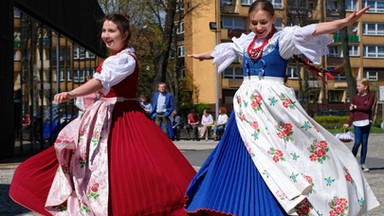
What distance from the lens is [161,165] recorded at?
527 centimetres

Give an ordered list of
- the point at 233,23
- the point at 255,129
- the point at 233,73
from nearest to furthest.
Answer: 1. the point at 255,129
2. the point at 233,73
3. the point at 233,23

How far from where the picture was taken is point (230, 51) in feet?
17.5

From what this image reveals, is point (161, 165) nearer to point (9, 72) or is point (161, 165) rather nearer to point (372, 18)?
point (9, 72)

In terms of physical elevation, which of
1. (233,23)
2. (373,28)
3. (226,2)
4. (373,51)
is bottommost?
(373,51)

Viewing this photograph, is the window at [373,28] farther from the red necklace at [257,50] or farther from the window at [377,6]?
the red necklace at [257,50]

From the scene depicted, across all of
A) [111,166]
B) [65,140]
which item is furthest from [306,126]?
[65,140]

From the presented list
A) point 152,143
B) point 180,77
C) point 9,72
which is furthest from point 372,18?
point 152,143

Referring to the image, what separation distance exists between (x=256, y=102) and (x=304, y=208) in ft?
2.77

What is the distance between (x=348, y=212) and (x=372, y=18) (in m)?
69.8

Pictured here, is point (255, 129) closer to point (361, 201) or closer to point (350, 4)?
point (361, 201)

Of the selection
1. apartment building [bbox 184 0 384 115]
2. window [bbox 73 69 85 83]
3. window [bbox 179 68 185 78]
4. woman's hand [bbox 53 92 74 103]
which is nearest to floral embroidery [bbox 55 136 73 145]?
woman's hand [bbox 53 92 74 103]

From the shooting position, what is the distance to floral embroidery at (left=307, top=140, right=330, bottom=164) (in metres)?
4.69

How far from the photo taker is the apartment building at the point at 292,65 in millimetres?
61312

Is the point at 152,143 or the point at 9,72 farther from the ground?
the point at 9,72
